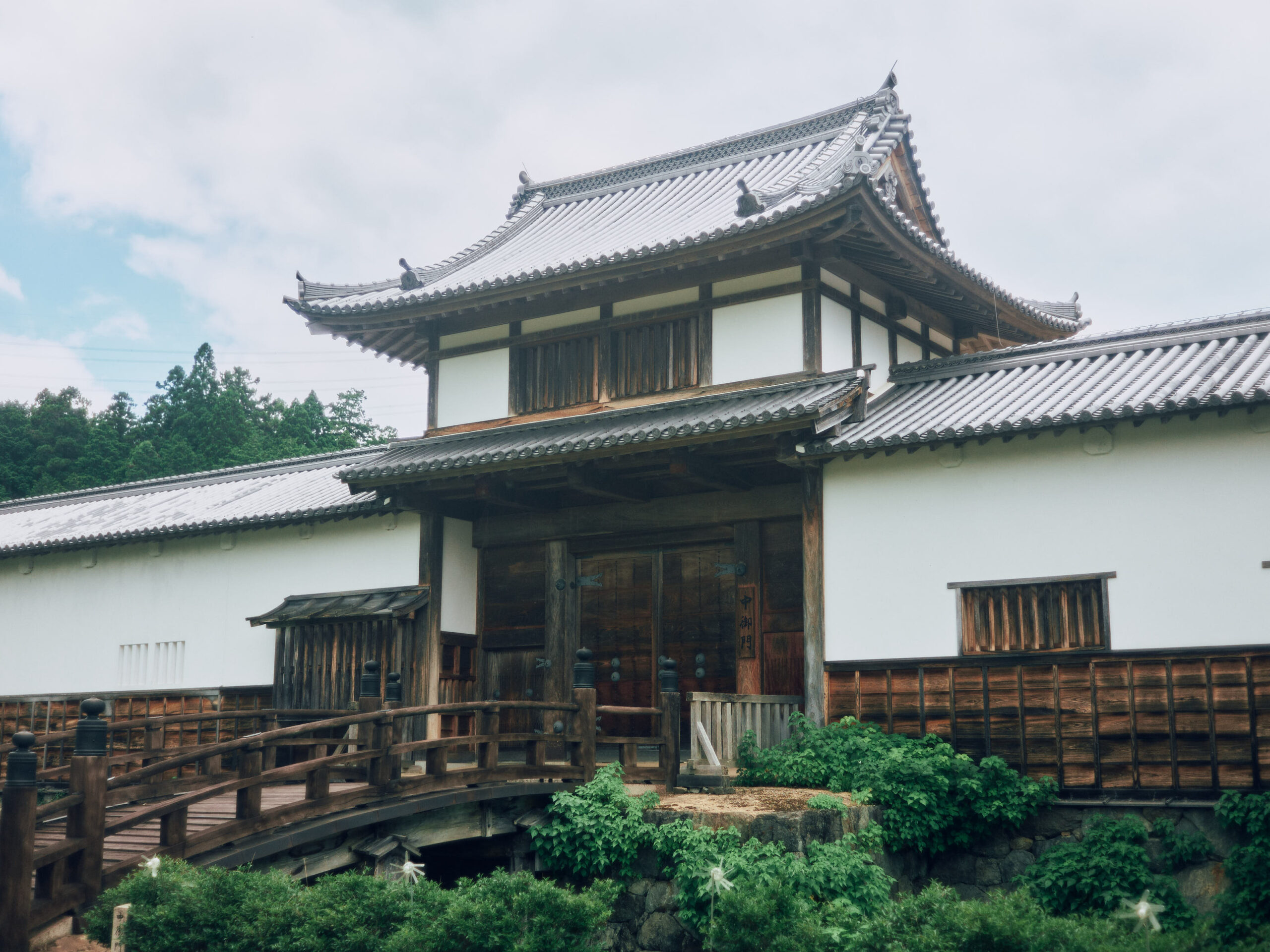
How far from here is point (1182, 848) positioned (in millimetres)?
11430

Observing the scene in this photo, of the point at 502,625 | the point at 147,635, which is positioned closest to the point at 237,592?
the point at 147,635

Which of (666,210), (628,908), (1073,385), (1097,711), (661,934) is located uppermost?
(666,210)

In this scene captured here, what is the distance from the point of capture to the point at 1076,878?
11.6m

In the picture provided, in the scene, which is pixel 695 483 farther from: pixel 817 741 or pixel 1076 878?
pixel 1076 878

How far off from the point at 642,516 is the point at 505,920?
25.6ft

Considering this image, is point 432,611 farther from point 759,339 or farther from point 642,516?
point 759,339

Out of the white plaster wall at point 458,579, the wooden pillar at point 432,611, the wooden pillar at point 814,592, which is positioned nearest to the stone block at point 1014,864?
the wooden pillar at point 814,592

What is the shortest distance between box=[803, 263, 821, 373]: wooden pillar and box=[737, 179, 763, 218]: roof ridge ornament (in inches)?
36.4

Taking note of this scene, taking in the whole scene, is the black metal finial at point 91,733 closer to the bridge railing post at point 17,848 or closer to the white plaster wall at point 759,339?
the bridge railing post at point 17,848

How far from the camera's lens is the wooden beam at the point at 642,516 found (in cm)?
1551

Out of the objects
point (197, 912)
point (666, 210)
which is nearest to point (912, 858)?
point (197, 912)

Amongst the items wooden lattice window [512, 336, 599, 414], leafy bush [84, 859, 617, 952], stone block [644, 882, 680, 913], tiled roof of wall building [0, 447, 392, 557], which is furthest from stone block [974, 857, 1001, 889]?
tiled roof of wall building [0, 447, 392, 557]

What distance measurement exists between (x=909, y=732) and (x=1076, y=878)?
91.9 inches

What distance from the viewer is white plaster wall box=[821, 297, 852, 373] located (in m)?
15.3
